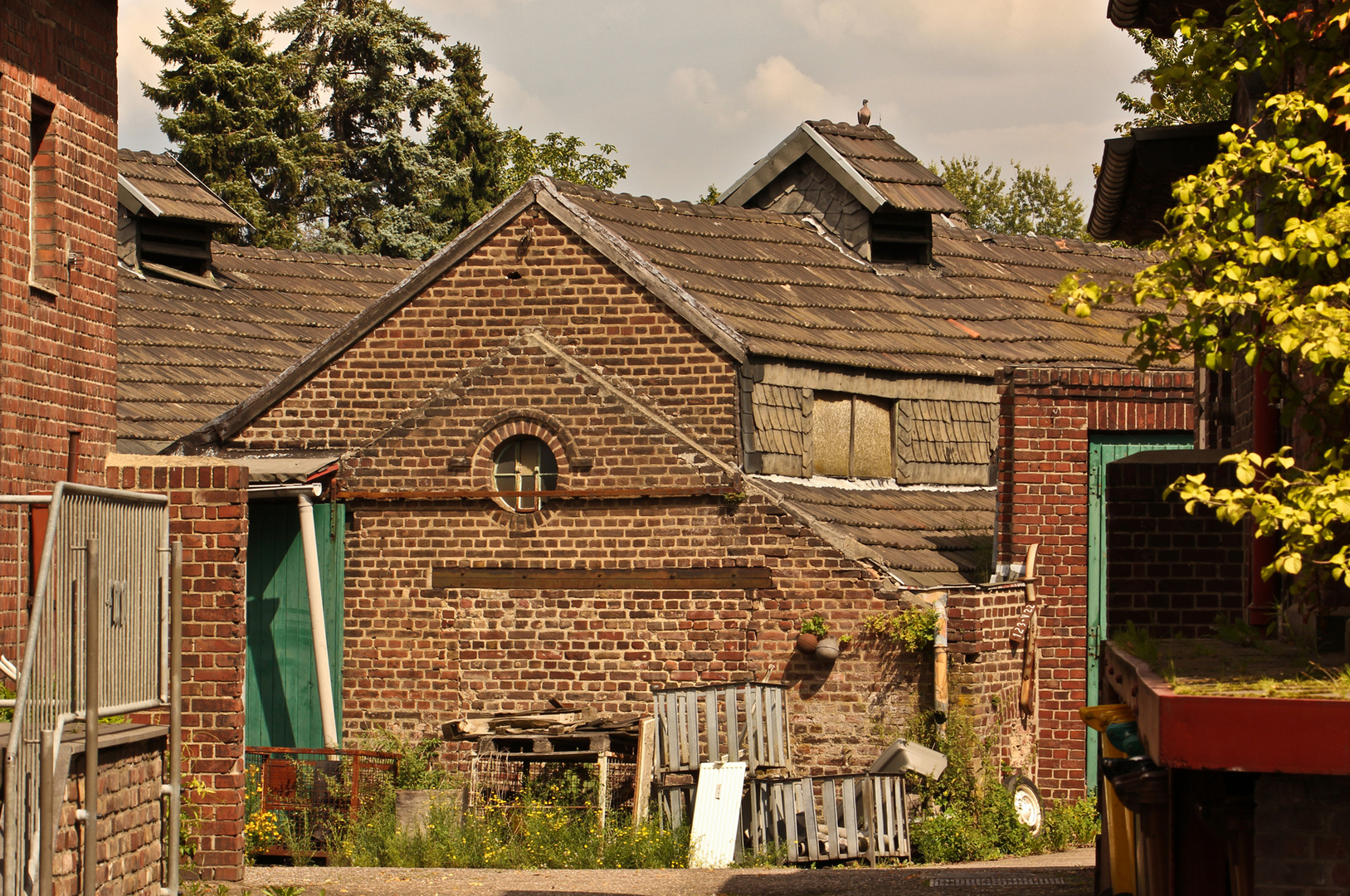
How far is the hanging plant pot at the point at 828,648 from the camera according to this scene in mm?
15375

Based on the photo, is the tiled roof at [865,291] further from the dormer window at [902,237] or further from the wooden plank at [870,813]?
the wooden plank at [870,813]

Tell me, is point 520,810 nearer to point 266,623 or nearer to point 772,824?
point 772,824

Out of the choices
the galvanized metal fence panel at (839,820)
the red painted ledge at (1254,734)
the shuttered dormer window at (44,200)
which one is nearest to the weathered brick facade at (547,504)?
the galvanized metal fence panel at (839,820)

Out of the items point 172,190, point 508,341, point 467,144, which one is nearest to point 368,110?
point 467,144

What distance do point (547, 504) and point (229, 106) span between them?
2470 cm

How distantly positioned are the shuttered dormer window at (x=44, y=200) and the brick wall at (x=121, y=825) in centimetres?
349

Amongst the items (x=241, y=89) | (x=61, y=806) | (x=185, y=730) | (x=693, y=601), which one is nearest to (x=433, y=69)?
(x=241, y=89)

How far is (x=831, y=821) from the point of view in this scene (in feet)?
47.3

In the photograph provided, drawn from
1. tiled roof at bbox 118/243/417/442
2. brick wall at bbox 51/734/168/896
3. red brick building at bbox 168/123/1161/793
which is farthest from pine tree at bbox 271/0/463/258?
brick wall at bbox 51/734/168/896

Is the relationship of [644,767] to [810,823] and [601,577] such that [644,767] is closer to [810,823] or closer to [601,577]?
[810,823]

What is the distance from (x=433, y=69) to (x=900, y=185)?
21853 mm

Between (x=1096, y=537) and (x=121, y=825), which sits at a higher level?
(x=1096, y=537)

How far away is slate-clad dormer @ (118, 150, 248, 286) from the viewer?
75.0 ft

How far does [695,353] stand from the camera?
17.0m
